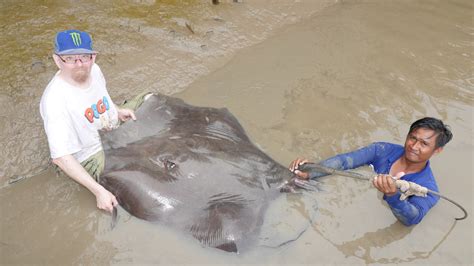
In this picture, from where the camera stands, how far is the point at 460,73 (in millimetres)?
5277

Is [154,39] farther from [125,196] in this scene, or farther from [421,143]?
[421,143]

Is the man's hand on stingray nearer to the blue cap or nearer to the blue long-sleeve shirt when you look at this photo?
the blue long-sleeve shirt

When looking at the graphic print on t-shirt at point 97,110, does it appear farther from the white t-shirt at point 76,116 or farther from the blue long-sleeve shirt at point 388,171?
the blue long-sleeve shirt at point 388,171

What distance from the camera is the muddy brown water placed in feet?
10.3

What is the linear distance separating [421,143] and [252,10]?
4.12 metres

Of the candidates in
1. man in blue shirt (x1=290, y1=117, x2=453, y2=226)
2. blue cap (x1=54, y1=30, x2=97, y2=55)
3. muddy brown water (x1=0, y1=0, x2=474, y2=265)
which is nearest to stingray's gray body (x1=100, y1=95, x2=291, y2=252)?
muddy brown water (x1=0, y1=0, x2=474, y2=265)

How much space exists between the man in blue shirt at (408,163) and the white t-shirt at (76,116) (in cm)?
167

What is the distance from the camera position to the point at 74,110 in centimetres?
299

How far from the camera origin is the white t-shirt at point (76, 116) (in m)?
2.83

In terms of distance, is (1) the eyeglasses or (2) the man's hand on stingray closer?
(1) the eyeglasses

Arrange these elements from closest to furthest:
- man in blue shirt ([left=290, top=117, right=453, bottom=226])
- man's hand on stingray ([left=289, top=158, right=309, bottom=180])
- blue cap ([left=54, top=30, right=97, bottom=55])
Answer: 1. blue cap ([left=54, top=30, right=97, bottom=55])
2. man in blue shirt ([left=290, top=117, right=453, bottom=226])
3. man's hand on stingray ([left=289, top=158, right=309, bottom=180])

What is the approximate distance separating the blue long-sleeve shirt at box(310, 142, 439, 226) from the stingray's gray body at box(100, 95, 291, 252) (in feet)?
2.00

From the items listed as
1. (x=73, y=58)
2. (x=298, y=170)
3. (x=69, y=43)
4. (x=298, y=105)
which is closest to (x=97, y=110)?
(x=73, y=58)

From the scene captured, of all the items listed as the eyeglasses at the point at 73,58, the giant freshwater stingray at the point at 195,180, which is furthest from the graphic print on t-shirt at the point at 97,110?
the eyeglasses at the point at 73,58
